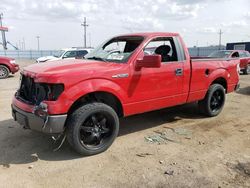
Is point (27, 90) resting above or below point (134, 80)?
below

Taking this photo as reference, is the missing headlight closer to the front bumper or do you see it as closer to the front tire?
the front bumper

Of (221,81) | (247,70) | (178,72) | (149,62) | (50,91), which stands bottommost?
(247,70)

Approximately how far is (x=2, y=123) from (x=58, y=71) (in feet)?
9.15

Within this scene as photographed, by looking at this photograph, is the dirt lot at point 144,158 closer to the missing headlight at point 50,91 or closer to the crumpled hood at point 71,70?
the missing headlight at point 50,91

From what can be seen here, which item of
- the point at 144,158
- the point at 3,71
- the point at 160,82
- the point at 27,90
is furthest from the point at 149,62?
the point at 3,71

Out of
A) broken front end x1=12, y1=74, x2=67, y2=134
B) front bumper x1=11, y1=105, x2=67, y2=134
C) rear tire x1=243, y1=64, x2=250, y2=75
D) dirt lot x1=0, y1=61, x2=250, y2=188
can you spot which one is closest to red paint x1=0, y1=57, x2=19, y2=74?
dirt lot x1=0, y1=61, x2=250, y2=188

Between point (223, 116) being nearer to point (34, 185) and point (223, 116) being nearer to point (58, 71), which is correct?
point (58, 71)

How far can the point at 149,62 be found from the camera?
4.93 meters

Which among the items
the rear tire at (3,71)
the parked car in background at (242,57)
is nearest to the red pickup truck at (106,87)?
the rear tire at (3,71)

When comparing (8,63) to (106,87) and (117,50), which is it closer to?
(117,50)

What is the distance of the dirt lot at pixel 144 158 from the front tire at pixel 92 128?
0.17 meters

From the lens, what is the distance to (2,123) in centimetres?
644

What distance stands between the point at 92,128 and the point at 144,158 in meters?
0.94

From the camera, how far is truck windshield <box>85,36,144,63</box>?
5365mm
